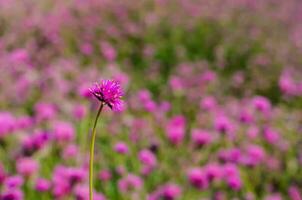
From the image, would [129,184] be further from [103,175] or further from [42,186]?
[42,186]

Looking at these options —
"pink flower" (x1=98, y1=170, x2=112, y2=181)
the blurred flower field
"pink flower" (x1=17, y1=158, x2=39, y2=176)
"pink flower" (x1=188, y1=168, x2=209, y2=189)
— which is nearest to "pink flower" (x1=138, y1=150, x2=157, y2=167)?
the blurred flower field

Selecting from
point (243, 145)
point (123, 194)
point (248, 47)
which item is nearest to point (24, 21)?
point (248, 47)

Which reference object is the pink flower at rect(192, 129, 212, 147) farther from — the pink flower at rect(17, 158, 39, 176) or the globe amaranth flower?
the globe amaranth flower

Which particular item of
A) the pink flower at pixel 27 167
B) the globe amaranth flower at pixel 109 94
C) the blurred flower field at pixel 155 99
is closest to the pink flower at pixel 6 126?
the blurred flower field at pixel 155 99

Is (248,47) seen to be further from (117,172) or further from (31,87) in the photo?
(117,172)

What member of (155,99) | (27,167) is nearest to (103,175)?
(27,167)

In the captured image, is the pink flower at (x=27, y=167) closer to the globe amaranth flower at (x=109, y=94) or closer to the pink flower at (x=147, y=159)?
the pink flower at (x=147, y=159)

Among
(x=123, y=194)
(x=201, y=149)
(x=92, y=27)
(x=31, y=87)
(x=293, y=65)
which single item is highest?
(x=92, y=27)

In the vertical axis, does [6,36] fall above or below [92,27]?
below

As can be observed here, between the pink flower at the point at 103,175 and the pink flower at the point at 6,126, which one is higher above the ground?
the pink flower at the point at 6,126
